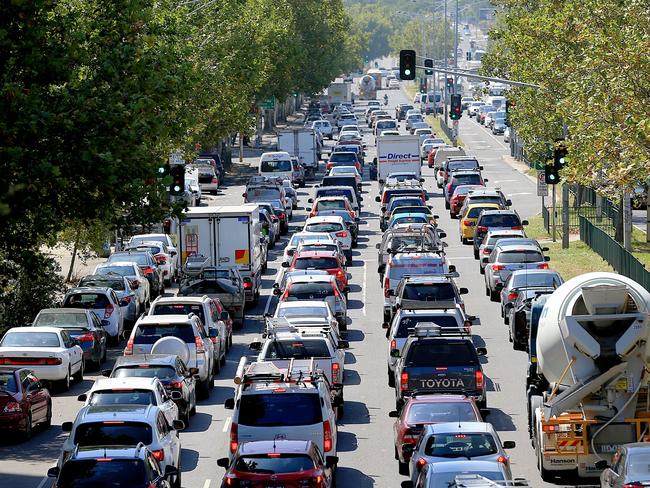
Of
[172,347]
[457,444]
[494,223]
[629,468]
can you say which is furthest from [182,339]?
[494,223]

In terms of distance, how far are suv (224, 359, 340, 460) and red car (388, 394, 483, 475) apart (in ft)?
4.25

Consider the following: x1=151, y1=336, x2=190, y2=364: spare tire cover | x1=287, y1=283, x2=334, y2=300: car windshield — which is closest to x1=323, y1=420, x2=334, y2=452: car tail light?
x1=151, y1=336, x2=190, y2=364: spare tire cover

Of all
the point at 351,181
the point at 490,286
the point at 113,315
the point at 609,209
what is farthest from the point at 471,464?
the point at 351,181

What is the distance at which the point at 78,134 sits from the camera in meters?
25.6

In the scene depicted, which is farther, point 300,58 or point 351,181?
point 300,58

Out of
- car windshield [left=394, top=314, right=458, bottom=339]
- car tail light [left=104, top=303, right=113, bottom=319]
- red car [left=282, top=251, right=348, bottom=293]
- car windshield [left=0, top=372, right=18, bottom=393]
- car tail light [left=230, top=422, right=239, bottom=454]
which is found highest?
car tail light [left=230, top=422, right=239, bottom=454]

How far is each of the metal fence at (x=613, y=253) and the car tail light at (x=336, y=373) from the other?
1553 centimetres

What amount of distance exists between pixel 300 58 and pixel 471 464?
108m

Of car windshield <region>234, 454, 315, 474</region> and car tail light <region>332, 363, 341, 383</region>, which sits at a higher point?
car windshield <region>234, 454, 315, 474</region>

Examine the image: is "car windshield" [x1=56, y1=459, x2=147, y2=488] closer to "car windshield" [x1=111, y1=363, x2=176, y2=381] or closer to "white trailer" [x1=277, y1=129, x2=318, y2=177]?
"car windshield" [x1=111, y1=363, x2=176, y2=381]

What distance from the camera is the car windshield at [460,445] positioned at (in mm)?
21734

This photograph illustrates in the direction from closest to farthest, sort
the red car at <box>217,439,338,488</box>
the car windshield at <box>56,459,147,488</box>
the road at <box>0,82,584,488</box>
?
1. the car windshield at <box>56,459,147,488</box>
2. the red car at <box>217,439,338,488</box>
3. the road at <box>0,82,584,488</box>

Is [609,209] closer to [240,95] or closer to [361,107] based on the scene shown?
[240,95]

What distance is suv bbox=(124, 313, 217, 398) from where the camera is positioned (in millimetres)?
32156
